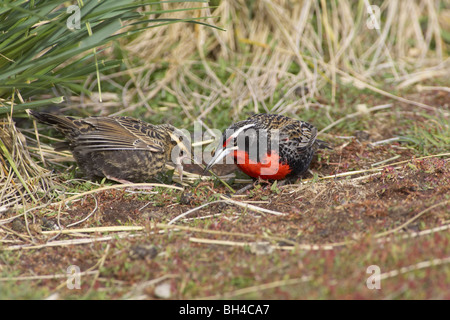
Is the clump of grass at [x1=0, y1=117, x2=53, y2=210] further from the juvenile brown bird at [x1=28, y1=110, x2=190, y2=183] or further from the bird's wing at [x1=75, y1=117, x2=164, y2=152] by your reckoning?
the bird's wing at [x1=75, y1=117, x2=164, y2=152]

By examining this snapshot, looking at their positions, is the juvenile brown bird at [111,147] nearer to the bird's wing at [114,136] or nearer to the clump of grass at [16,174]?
the bird's wing at [114,136]

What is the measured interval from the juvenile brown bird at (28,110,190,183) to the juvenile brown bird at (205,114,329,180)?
2.11ft

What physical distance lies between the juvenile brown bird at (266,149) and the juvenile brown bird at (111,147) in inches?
25.4

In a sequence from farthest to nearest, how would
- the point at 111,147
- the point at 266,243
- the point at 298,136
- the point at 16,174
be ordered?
the point at 298,136, the point at 111,147, the point at 16,174, the point at 266,243

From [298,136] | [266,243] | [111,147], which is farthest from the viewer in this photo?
[298,136]

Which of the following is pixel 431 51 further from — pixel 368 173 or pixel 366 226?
pixel 366 226

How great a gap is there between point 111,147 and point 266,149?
1.53 meters

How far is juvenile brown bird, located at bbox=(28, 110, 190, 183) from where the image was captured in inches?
→ 203

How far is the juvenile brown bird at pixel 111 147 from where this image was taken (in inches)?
203

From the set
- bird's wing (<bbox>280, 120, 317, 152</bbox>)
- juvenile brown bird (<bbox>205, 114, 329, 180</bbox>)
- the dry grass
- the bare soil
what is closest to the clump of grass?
the dry grass

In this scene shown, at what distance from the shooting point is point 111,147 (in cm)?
514

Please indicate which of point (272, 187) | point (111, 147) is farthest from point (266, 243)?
point (111, 147)

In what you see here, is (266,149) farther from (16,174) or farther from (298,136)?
(16,174)

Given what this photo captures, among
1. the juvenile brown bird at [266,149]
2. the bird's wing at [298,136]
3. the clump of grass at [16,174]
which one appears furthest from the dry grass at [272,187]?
→ the bird's wing at [298,136]
